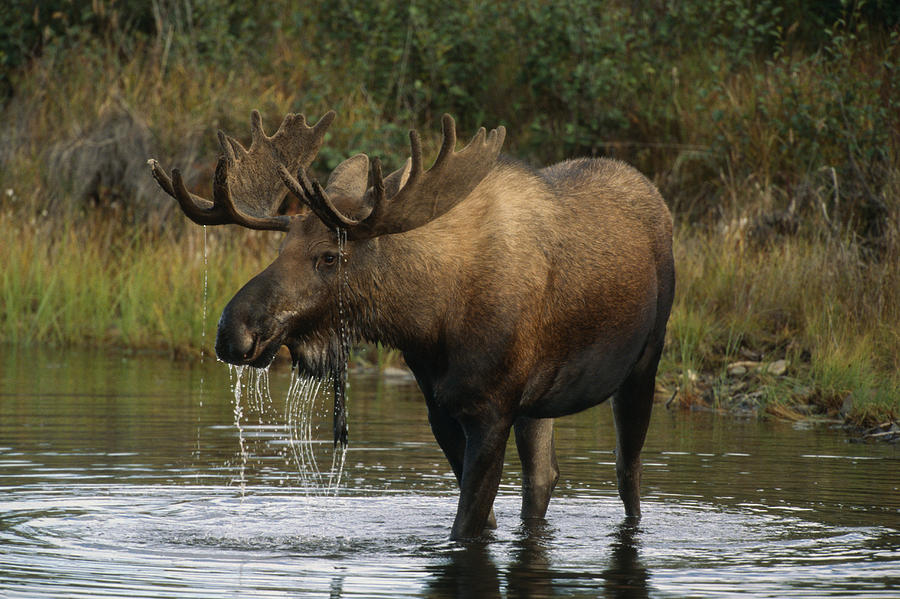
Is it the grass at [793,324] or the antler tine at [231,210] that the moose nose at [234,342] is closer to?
the antler tine at [231,210]

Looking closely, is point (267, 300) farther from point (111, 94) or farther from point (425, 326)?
point (111, 94)

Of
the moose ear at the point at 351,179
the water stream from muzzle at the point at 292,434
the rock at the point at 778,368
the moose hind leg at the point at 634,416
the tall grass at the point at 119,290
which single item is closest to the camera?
the moose ear at the point at 351,179

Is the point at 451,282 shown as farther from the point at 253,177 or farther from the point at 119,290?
the point at 119,290

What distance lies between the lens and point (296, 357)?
279 inches

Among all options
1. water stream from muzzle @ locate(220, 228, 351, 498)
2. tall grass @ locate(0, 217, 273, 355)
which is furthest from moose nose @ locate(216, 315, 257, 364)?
tall grass @ locate(0, 217, 273, 355)

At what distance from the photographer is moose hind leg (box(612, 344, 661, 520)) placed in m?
8.35

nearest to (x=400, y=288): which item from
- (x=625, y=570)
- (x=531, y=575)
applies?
(x=531, y=575)

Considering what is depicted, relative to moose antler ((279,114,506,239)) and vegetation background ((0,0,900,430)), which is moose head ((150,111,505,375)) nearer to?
moose antler ((279,114,506,239))

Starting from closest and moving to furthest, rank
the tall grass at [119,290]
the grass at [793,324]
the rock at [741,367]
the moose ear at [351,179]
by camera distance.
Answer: the moose ear at [351,179] < the grass at [793,324] < the rock at [741,367] < the tall grass at [119,290]

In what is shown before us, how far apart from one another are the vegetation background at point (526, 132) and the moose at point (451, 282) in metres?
4.72

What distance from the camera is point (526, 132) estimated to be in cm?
2111

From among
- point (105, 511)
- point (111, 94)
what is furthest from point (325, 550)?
point (111, 94)

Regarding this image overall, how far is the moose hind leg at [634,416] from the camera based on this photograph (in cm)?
835

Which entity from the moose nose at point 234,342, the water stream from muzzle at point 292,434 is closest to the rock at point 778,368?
the water stream from muzzle at point 292,434
